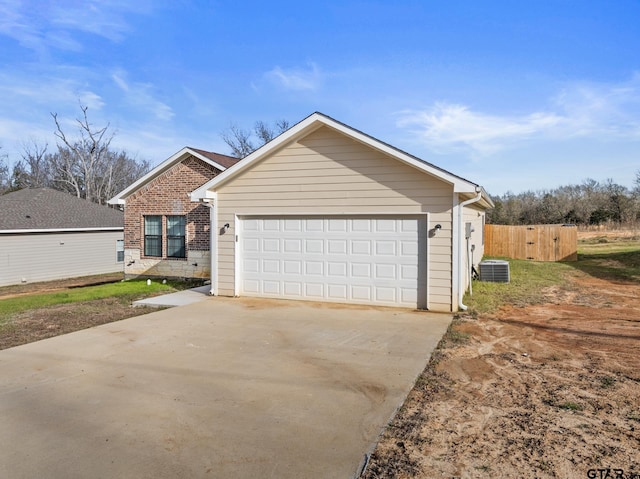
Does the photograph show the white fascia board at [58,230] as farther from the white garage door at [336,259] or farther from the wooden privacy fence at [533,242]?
the wooden privacy fence at [533,242]

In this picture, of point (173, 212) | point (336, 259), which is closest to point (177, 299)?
point (336, 259)

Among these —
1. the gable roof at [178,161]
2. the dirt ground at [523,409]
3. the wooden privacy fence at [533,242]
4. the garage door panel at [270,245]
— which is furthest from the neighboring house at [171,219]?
the wooden privacy fence at [533,242]

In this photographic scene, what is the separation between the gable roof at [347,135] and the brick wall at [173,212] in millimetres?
4115

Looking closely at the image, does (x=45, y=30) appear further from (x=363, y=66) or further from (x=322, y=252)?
(x=322, y=252)

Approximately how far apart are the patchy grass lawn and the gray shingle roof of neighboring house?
8800mm

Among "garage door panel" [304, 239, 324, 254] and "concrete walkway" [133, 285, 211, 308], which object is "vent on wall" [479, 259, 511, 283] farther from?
"concrete walkway" [133, 285, 211, 308]

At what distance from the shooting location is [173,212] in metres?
16.0

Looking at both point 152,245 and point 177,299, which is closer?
point 177,299

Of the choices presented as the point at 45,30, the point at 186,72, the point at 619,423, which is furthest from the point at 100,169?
the point at 619,423

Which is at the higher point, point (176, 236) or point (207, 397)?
point (176, 236)

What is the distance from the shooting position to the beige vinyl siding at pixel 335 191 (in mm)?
9633

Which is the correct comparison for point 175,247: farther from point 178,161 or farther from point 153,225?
point 178,161

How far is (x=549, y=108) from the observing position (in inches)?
635

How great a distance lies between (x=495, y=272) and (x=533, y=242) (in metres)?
10.4
